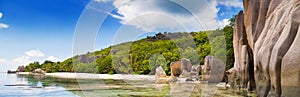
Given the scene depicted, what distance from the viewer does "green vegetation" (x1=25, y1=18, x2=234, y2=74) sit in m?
38.1

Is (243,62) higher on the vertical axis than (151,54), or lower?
lower

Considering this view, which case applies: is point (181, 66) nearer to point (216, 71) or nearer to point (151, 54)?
point (216, 71)

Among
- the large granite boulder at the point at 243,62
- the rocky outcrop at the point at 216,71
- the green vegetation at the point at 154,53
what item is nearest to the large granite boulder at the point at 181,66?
the green vegetation at the point at 154,53

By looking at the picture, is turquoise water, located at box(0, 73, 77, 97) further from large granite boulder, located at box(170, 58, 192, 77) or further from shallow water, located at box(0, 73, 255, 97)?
large granite boulder, located at box(170, 58, 192, 77)

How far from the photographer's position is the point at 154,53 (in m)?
44.6

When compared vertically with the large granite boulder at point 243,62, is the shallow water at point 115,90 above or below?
below

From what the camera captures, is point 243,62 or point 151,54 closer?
point 243,62

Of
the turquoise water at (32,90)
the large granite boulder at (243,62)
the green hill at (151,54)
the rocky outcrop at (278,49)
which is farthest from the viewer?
the green hill at (151,54)

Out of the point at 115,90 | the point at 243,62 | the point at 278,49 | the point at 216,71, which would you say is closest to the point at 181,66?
the point at 216,71

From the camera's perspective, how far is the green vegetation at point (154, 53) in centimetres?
3806

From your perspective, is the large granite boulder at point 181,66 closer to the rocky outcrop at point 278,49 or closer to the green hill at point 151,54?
the green hill at point 151,54

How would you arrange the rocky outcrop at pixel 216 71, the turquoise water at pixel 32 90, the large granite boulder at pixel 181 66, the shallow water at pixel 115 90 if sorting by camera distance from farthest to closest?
the large granite boulder at pixel 181 66, the rocky outcrop at pixel 216 71, the shallow water at pixel 115 90, the turquoise water at pixel 32 90

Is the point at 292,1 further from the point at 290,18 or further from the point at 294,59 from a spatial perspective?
the point at 294,59

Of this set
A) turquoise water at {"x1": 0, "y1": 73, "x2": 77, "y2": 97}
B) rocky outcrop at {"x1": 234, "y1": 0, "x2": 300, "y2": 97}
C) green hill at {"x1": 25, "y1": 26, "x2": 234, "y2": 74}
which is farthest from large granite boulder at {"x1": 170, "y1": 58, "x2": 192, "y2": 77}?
rocky outcrop at {"x1": 234, "y1": 0, "x2": 300, "y2": 97}
